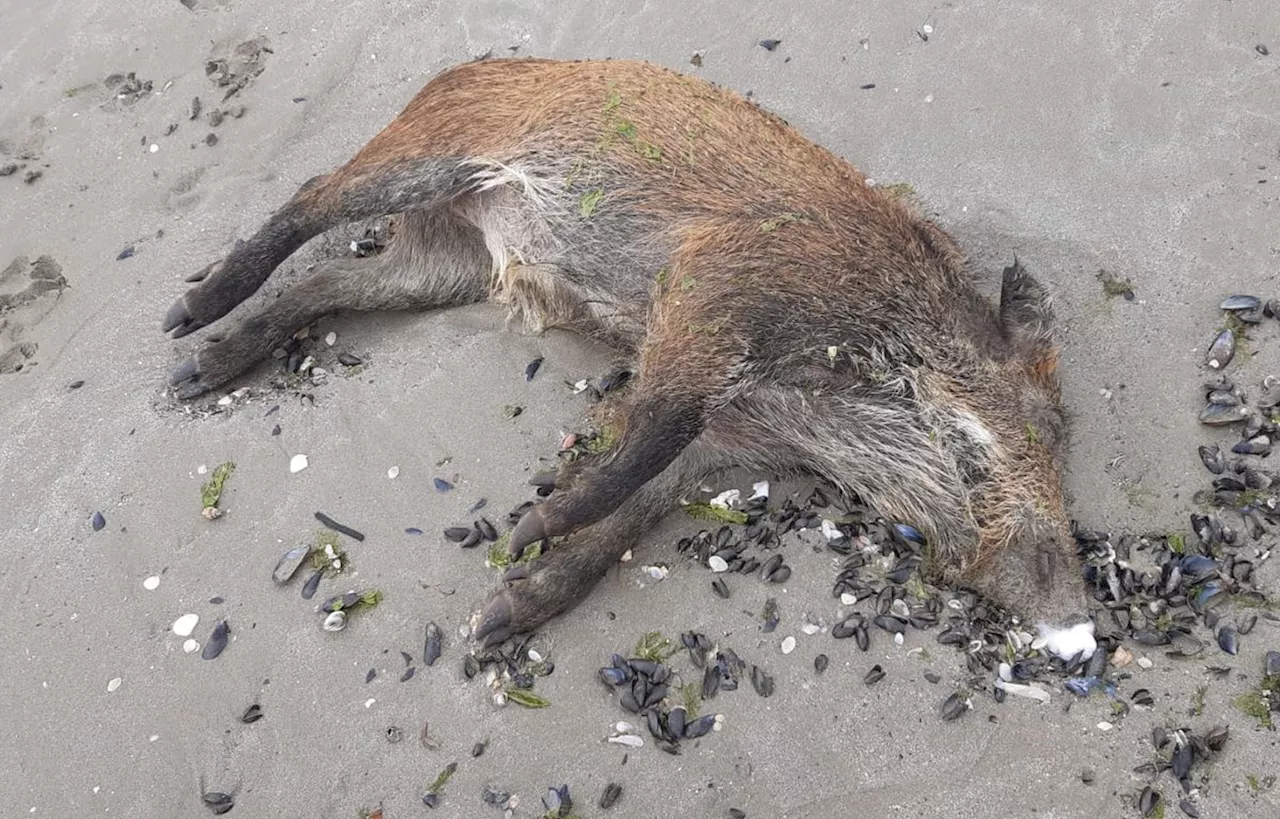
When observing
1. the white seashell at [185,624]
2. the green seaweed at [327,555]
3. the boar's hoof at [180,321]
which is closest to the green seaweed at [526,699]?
the green seaweed at [327,555]

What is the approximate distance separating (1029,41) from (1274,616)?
323 centimetres

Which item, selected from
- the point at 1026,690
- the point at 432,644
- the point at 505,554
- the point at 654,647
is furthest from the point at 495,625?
the point at 1026,690

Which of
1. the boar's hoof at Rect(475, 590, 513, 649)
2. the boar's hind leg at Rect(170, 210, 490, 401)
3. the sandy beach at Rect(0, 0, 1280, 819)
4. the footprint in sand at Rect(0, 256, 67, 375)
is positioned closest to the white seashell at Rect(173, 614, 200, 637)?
the sandy beach at Rect(0, 0, 1280, 819)

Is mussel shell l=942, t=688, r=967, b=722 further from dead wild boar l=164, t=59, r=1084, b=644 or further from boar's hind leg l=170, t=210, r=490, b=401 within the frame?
boar's hind leg l=170, t=210, r=490, b=401

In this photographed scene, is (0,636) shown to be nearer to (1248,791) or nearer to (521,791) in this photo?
(521,791)

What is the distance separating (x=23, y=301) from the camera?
15.9ft

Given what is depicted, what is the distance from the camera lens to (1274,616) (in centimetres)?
331

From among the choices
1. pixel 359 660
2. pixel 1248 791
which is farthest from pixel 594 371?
pixel 1248 791

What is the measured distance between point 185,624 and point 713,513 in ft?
6.76

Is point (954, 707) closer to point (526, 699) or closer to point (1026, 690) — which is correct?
point (1026, 690)

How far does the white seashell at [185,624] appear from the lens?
3.60 metres

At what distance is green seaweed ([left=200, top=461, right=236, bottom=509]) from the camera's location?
3.93 metres

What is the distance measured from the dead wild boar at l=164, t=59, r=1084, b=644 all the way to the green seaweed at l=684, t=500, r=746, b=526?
9 centimetres

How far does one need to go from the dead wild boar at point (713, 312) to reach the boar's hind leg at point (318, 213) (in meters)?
0.01
